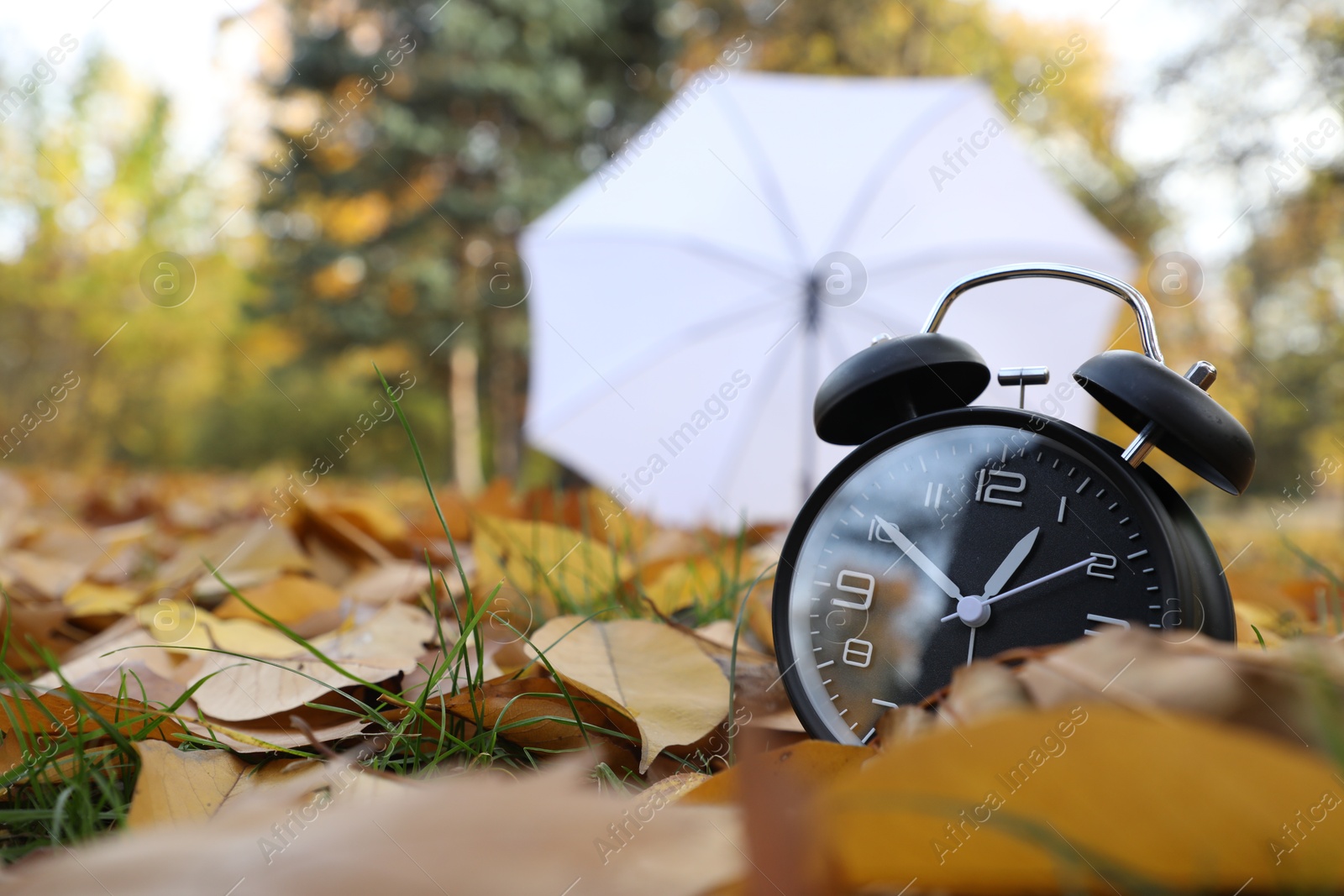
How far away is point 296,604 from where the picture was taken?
61.2 inches

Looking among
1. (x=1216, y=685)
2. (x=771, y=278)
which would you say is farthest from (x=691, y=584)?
(x=771, y=278)

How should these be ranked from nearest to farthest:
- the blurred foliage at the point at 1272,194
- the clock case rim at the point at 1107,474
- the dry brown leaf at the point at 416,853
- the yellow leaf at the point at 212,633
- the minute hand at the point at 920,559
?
the dry brown leaf at the point at 416,853, the clock case rim at the point at 1107,474, the minute hand at the point at 920,559, the yellow leaf at the point at 212,633, the blurred foliage at the point at 1272,194

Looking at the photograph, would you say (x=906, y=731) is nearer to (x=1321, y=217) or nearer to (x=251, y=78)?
(x=1321, y=217)

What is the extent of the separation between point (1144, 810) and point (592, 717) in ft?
2.06

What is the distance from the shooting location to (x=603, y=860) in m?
0.50

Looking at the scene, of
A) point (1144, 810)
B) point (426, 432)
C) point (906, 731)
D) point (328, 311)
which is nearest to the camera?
point (1144, 810)

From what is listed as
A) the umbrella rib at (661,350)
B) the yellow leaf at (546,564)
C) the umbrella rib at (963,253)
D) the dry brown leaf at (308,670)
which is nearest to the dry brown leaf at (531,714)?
the dry brown leaf at (308,670)

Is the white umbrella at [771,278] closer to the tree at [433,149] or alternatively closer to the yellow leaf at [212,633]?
the yellow leaf at [212,633]

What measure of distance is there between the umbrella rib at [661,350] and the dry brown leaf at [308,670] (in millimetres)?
2923

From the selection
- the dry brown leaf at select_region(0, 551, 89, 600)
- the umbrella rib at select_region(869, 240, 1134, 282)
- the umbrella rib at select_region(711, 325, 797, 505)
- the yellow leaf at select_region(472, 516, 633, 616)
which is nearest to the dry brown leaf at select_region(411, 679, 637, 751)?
the yellow leaf at select_region(472, 516, 633, 616)

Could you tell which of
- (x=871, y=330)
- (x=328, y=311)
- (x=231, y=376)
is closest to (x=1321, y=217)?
(x=871, y=330)

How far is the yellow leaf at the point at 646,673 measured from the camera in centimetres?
96

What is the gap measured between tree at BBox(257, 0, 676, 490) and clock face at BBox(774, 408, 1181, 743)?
13513 mm

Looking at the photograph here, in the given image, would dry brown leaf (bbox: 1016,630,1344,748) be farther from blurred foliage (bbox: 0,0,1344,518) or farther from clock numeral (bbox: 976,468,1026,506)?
blurred foliage (bbox: 0,0,1344,518)
